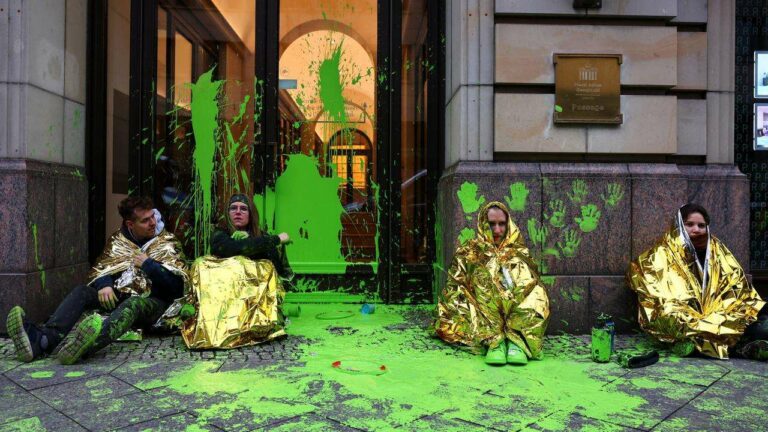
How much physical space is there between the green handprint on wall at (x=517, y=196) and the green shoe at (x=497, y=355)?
1396mm

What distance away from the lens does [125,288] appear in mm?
4523

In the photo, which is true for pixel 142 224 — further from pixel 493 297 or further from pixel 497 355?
pixel 497 355

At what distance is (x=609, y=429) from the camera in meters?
2.79

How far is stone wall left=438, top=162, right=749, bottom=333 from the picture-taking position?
16.1 feet

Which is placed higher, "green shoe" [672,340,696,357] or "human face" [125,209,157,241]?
"human face" [125,209,157,241]

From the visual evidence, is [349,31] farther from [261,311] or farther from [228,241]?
[261,311]

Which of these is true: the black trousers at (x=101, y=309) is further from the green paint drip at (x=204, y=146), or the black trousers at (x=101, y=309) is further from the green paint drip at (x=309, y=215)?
the green paint drip at (x=309, y=215)

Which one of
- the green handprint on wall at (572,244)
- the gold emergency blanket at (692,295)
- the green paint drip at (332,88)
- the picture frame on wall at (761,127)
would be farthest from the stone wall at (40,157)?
the picture frame on wall at (761,127)

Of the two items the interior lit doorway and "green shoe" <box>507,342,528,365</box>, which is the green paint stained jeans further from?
"green shoe" <box>507,342,528,365</box>

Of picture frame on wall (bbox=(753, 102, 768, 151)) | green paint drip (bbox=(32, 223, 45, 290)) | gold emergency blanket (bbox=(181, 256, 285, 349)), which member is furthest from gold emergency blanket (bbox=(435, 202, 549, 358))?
green paint drip (bbox=(32, 223, 45, 290))

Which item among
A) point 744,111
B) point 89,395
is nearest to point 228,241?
point 89,395

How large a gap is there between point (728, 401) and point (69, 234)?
5566 millimetres

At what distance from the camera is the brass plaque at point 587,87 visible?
198 inches

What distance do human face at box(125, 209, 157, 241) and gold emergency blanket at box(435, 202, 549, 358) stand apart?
2559 millimetres
